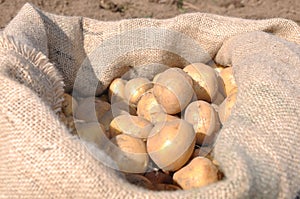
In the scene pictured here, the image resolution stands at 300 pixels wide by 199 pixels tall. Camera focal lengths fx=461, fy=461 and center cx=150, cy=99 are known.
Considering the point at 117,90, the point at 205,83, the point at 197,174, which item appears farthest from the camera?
the point at 117,90

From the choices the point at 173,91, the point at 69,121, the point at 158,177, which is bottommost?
the point at 158,177

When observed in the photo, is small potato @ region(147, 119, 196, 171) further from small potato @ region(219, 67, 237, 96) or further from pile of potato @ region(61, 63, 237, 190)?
small potato @ region(219, 67, 237, 96)

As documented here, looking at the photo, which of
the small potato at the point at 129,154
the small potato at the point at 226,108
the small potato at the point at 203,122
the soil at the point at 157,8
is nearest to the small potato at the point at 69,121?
the small potato at the point at 129,154

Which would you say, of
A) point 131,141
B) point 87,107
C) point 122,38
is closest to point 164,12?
point 122,38

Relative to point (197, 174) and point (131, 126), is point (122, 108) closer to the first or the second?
point (131, 126)

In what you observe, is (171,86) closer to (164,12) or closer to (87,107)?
(87,107)

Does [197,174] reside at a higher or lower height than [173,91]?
lower

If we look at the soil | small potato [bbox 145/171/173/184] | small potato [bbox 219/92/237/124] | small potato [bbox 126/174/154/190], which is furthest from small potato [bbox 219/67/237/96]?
the soil

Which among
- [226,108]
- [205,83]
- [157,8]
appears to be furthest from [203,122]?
[157,8]
